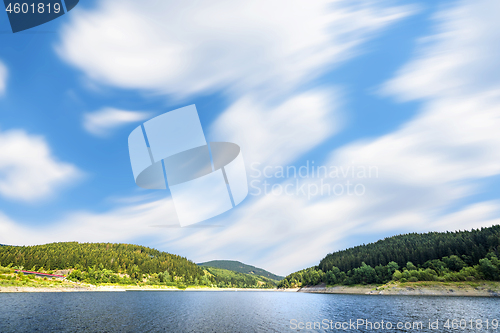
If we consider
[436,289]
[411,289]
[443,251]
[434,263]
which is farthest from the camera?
[443,251]

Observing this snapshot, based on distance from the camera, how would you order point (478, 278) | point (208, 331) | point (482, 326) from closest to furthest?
point (208, 331) → point (482, 326) → point (478, 278)

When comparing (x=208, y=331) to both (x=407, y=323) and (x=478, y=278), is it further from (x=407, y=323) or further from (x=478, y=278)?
(x=478, y=278)

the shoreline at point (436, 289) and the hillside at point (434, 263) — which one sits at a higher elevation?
the hillside at point (434, 263)

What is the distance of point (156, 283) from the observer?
597ft

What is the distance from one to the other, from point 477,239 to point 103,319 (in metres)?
176

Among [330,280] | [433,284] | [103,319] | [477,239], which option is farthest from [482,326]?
[330,280]

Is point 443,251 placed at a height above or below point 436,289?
above

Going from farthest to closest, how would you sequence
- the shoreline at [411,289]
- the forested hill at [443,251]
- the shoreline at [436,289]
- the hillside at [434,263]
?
the forested hill at [443,251] < the hillside at [434,263] < the shoreline at [436,289] < the shoreline at [411,289]

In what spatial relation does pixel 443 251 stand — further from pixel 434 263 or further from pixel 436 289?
pixel 436 289

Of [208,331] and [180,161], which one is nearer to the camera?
[208,331]

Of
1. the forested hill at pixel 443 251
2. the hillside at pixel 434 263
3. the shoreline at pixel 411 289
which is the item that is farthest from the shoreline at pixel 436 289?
the forested hill at pixel 443 251

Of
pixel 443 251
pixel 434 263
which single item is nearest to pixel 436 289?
pixel 434 263

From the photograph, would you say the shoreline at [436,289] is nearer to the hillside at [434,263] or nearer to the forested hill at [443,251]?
the hillside at [434,263]

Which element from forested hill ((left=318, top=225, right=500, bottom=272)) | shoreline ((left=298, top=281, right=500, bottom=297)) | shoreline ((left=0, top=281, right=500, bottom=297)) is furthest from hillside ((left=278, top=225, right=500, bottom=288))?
shoreline ((left=0, top=281, right=500, bottom=297))
